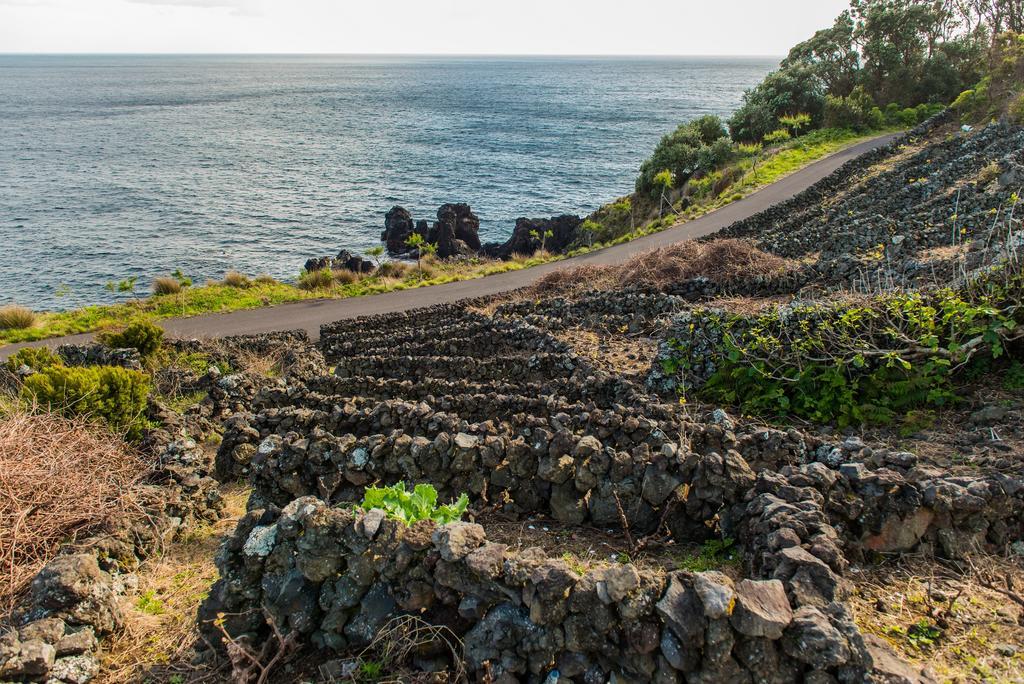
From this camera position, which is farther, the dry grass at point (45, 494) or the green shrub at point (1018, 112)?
the green shrub at point (1018, 112)

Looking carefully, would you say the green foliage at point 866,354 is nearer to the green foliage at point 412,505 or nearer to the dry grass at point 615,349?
the dry grass at point 615,349

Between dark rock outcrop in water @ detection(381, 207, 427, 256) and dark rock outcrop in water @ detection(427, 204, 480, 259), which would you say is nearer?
dark rock outcrop in water @ detection(427, 204, 480, 259)

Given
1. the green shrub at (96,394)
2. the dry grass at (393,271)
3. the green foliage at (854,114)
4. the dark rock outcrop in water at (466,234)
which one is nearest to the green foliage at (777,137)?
the green foliage at (854,114)

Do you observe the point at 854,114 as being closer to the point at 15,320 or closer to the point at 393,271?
the point at 393,271

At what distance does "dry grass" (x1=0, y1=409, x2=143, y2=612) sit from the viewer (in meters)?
8.74

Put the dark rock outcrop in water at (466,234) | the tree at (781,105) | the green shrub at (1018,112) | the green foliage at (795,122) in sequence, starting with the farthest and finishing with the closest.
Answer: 1. the tree at (781,105)
2. the green foliage at (795,122)
3. the dark rock outcrop in water at (466,234)
4. the green shrub at (1018,112)

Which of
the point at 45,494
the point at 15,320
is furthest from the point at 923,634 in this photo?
the point at 15,320

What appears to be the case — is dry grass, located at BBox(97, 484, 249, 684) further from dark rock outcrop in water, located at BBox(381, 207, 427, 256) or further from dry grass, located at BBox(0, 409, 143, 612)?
dark rock outcrop in water, located at BBox(381, 207, 427, 256)

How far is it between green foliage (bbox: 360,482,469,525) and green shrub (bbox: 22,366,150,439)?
9201mm

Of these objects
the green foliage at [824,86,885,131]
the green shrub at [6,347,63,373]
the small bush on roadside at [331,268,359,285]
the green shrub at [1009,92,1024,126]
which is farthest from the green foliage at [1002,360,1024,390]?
the green foliage at [824,86,885,131]

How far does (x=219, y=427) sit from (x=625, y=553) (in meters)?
11.4

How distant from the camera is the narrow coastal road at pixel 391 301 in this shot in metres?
26.7

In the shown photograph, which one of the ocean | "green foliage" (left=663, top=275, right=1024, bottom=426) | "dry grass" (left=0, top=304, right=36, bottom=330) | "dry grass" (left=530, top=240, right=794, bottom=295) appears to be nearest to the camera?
"green foliage" (left=663, top=275, right=1024, bottom=426)

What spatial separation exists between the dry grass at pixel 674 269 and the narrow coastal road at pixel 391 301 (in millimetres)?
4092
